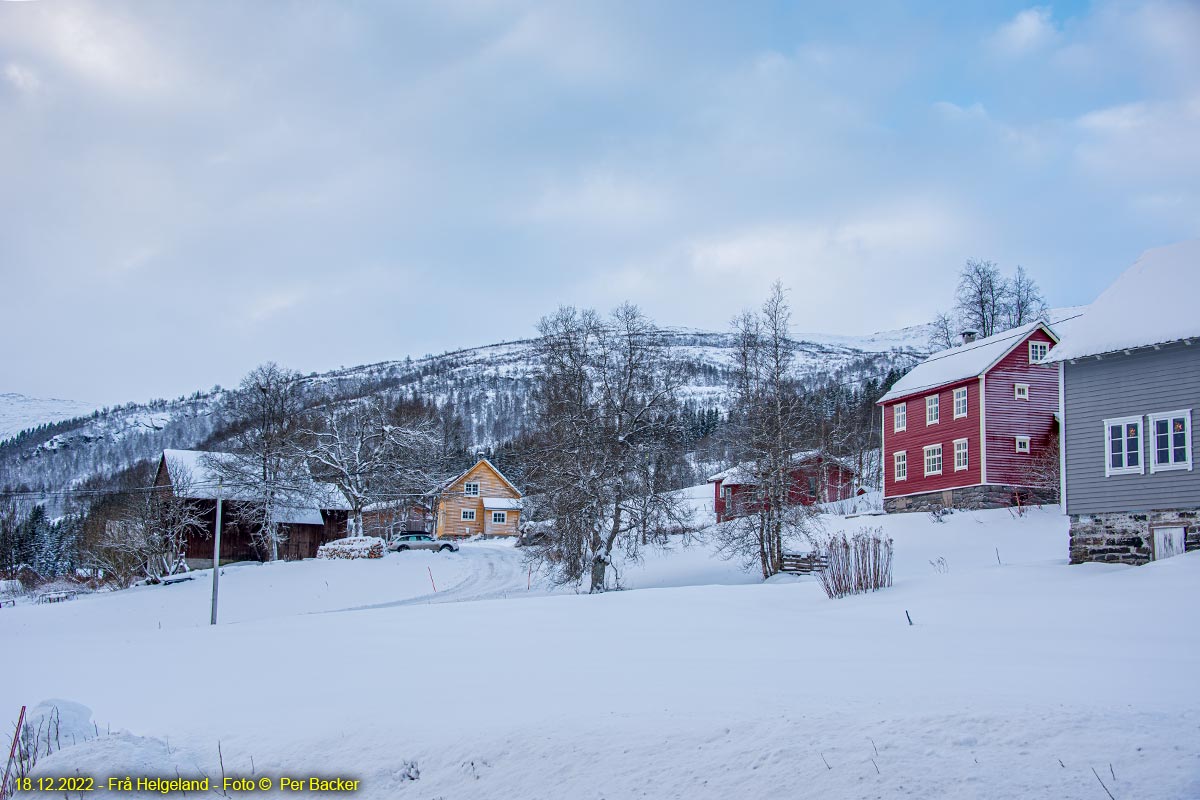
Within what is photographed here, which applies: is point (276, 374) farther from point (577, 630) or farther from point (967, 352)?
point (577, 630)

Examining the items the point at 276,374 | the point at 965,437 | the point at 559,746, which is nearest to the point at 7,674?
the point at 559,746

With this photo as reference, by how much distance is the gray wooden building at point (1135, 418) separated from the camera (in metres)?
18.2

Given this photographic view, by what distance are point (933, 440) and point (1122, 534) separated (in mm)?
18527

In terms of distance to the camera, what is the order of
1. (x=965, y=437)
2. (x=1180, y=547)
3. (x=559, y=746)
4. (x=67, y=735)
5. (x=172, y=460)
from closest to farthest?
1. (x=559, y=746)
2. (x=67, y=735)
3. (x=1180, y=547)
4. (x=965, y=437)
5. (x=172, y=460)

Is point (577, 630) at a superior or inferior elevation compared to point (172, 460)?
inferior

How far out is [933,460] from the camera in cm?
3712

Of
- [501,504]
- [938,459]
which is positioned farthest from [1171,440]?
[501,504]

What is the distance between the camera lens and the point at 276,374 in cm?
5134

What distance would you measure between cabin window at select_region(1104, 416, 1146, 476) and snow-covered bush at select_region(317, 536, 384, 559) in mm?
35499

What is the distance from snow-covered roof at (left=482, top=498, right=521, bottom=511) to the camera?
71.1 meters

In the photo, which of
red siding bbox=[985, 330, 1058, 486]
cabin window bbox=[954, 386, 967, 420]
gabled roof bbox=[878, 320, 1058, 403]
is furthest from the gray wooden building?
cabin window bbox=[954, 386, 967, 420]

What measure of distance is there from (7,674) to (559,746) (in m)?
11.2

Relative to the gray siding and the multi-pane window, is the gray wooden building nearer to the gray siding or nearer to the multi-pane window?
the gray siding

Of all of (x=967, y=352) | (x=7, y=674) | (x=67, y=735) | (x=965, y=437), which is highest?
(x=967, y=352)
